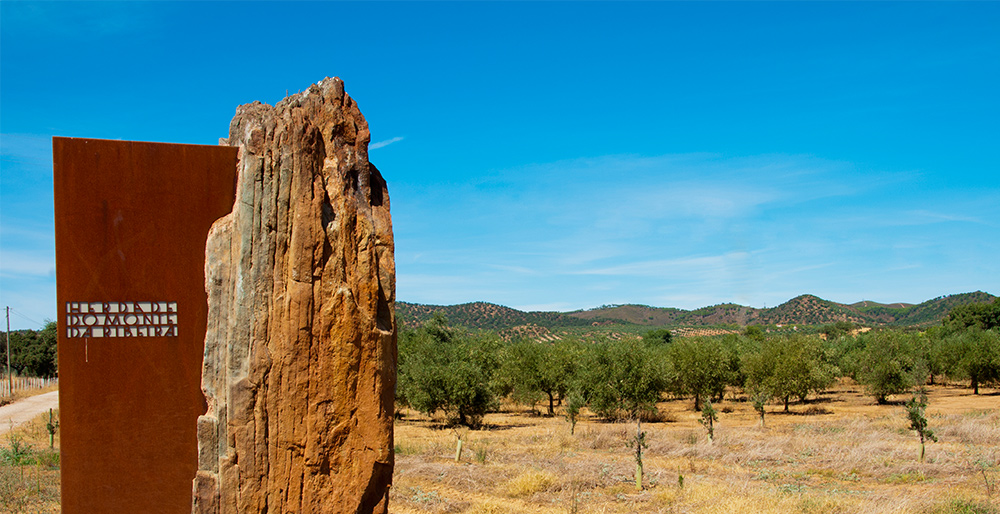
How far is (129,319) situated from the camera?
699 cm

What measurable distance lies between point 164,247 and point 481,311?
128131 mm

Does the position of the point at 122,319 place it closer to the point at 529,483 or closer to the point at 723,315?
the point at 529,483

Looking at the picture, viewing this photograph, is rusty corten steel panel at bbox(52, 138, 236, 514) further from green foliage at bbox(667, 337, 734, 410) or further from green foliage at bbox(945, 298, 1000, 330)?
green foliage at bbox(945, 298, 1000, 330)

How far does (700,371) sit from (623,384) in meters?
9.85

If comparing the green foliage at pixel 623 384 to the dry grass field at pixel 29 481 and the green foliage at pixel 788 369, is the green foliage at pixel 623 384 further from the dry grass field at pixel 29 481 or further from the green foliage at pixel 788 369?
the dry grass field at pixel 29 481

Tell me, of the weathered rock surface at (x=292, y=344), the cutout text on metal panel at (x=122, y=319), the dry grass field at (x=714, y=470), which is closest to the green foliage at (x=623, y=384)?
the dry grass field at (x=714, y=470)

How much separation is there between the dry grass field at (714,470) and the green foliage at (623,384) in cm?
419

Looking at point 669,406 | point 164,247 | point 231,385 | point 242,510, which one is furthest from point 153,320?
point 669,406

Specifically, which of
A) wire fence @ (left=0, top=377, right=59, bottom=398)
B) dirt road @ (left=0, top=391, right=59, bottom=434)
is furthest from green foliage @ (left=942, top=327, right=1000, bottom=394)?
wire fence @ (left=0, top=377, right=59, bottom=398)

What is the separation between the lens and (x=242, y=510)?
6559 millimetres

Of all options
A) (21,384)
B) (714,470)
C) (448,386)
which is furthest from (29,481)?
(21,384)

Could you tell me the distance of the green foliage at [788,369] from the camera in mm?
36938

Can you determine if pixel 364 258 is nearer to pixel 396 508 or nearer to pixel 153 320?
pixel 153 320

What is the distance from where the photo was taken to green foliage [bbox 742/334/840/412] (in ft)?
121
